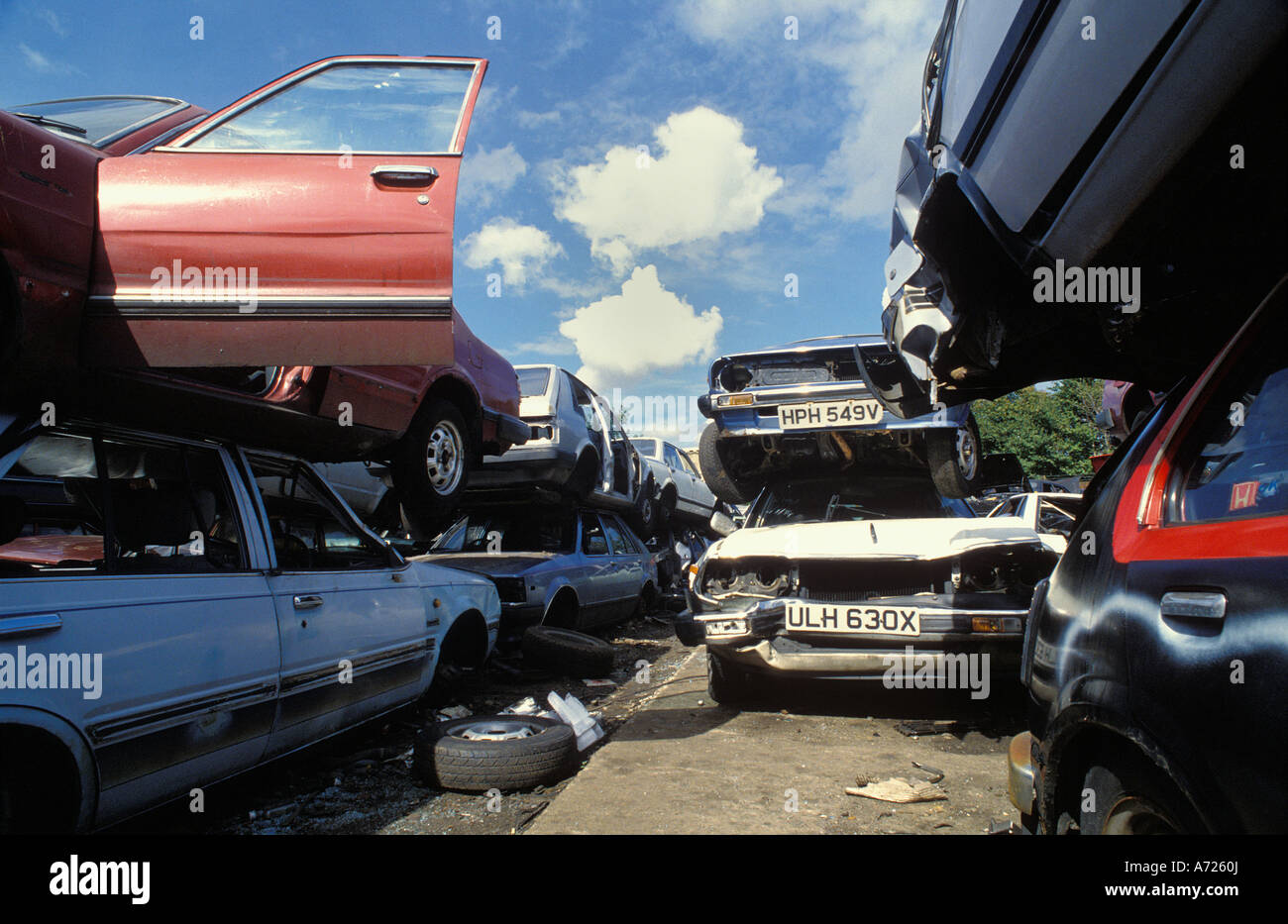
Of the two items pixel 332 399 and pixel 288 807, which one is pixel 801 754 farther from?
pixel 332 399

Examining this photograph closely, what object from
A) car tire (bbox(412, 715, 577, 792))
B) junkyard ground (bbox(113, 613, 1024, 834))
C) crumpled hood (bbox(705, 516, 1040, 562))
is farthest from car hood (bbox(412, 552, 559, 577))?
car tire (bbox(412, 715, 577, 792))

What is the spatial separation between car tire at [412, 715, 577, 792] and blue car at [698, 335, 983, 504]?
2.55m

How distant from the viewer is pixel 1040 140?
6.73 ft

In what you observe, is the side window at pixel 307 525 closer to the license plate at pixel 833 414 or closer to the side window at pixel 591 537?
the license plate at pixel 833 414

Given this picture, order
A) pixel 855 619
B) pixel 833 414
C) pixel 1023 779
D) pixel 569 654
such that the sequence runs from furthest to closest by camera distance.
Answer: pixel 569 654
pixel 833 414
pixel 855 619
pixel 1023 779

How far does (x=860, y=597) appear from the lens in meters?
4.42

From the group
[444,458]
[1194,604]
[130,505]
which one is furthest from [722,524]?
[1194,604]

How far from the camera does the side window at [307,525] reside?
356cm

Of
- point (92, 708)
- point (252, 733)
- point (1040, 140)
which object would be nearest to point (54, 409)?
point (92, 708)

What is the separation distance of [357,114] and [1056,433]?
25.4 metres

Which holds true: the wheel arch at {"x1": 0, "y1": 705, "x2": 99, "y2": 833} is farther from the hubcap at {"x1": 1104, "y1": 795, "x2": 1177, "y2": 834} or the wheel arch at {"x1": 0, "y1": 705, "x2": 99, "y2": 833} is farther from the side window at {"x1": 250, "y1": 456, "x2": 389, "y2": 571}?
the hubcap at {"x1": 1104, "y1": 795, "x2": 1177, "y2": 834}

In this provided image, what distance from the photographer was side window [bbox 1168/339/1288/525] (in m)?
1.24

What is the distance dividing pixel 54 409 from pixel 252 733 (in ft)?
4.26

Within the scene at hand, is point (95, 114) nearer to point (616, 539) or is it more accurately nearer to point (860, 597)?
point (860, 597)
